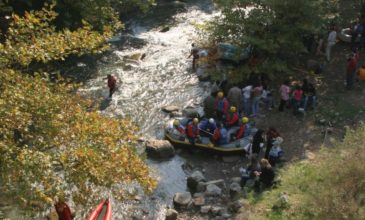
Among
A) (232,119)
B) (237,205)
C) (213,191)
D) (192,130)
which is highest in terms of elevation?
(232,119)

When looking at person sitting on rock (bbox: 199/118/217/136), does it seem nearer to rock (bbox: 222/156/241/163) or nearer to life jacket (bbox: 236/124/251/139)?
life jacket (bbox: 236/124/251/139)

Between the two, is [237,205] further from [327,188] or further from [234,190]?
[327,188]

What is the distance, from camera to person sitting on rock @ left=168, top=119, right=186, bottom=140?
17.5 meters

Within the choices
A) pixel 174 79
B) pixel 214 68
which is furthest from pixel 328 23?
pixel 174 79

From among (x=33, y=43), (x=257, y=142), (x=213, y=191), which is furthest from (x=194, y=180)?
(x=33, y=43)

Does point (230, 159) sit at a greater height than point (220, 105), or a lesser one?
lesser

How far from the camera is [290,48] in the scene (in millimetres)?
20500

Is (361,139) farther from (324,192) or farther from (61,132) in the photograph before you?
(61,132)

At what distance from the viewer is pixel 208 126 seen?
1739 cm

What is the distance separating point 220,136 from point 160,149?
238 cm

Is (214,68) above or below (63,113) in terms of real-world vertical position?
below

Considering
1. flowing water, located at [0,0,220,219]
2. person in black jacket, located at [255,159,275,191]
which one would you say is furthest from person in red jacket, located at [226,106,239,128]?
person in black jacket, located at [255,159,275,191]

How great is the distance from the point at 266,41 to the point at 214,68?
11.1 ft

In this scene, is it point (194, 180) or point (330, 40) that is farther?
point (330, 40)
